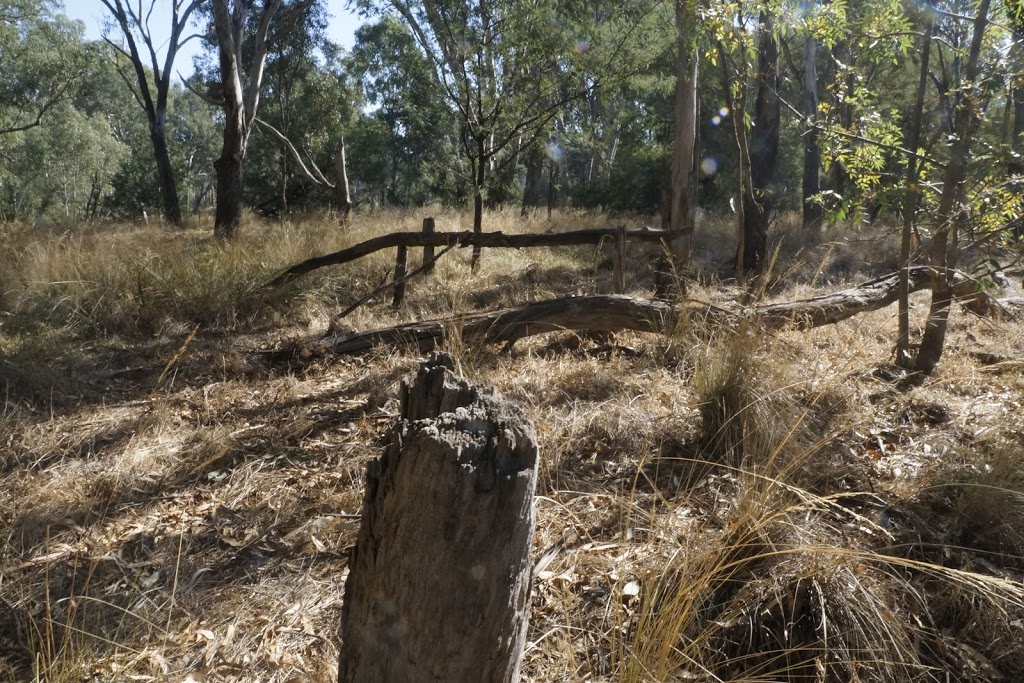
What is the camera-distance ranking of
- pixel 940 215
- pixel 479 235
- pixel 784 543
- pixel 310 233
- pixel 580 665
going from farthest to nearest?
pixel 310 233, pixel 479 235, pixel 940 215, pixel 784 543, pixel 580 665

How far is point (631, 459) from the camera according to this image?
3854 mm

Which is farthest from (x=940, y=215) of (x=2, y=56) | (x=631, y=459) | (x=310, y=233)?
(x=2, y=56)

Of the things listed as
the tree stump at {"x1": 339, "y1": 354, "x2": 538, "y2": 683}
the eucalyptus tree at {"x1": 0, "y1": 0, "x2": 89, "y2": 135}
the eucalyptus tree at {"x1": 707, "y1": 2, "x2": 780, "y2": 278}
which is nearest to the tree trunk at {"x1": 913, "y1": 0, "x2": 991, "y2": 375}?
the eucalyptus tree at {"x1": 707, "y1": 2, "x2": 780, "y2": 278}

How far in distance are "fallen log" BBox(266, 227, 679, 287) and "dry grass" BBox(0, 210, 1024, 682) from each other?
1.13 metres

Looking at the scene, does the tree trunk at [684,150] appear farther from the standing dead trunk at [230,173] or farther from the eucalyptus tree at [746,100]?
the standing dead trunk at [230,173]

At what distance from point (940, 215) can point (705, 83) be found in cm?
1503

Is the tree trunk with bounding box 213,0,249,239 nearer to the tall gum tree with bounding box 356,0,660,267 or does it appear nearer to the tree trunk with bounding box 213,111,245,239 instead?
the tree trunk with bounding box 213,111,245,239

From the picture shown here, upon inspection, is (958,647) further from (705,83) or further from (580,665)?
(705,83)

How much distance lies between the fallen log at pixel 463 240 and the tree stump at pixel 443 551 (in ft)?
18.9

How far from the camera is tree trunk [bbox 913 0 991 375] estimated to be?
4.36 meters

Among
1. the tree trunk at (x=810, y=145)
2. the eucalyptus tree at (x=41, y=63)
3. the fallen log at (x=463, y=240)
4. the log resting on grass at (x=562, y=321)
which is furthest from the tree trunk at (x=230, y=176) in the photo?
the eucalyptus tree at (x=41, y=63)

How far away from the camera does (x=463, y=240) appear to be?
24.5 ft

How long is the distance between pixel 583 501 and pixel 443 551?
6.47 feet

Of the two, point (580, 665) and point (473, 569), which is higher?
point (473, 569)
